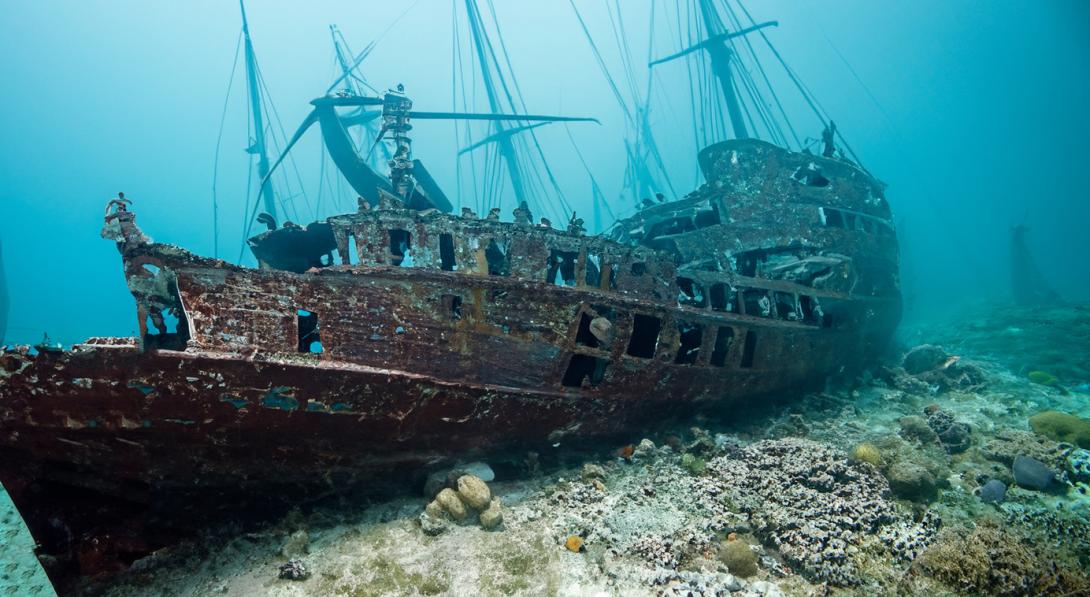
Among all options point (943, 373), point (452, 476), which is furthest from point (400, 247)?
point (943, 373)

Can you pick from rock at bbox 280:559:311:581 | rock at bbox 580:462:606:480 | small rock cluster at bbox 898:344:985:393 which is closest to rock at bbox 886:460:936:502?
rock at bbox 580:462:606:480

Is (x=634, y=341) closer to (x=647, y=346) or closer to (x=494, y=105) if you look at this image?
(x=647, y=346)

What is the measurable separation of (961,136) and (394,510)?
231 metres

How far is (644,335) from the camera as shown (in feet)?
28.3

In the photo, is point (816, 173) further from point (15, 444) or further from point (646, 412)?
point (15, 444)

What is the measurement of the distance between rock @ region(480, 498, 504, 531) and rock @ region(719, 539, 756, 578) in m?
2.63

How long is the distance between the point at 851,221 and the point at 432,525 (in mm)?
12941

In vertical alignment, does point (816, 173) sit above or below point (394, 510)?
above

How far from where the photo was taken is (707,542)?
5.46m

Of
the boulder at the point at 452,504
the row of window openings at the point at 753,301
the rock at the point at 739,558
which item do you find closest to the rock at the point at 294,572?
the boulder at the point at 452,504

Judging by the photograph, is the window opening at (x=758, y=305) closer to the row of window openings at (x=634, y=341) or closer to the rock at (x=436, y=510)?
the row of window openings at (x=634, y=341)

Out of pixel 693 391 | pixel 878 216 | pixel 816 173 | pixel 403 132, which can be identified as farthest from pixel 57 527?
pixel 878 216

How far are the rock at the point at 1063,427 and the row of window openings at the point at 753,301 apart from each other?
14.3 ft

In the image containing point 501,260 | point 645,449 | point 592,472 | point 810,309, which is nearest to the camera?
point 592,472
